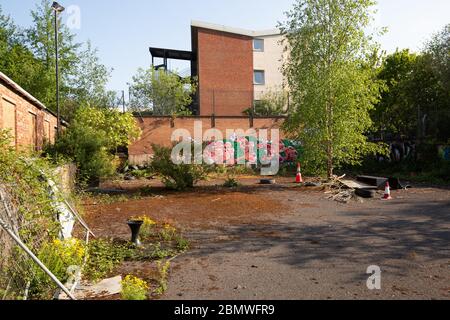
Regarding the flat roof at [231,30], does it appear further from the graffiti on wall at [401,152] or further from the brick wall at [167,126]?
the graffiti on wall at [401,152]

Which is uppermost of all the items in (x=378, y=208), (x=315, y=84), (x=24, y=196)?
(x=315, y=84)

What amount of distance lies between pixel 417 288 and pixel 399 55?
24807mm

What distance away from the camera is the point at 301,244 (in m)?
6.54

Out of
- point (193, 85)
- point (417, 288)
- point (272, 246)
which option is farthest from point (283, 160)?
point (417, 288)

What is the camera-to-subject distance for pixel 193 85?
36250 mm

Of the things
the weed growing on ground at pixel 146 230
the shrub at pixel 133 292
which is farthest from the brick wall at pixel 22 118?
the shrub at pixel 133 292

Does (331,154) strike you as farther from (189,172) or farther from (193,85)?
(193,85)

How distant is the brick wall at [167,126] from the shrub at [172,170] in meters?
8.92

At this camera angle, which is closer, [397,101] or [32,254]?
[32,254]

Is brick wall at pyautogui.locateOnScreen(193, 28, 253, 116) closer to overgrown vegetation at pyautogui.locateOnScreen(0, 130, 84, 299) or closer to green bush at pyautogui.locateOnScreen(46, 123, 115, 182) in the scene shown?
green bush at pyautogui.locateOnScreen(46, 123, 115, 182)

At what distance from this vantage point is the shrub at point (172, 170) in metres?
13.8

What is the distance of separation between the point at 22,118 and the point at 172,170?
5.62 m

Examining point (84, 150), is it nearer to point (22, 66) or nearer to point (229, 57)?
point (22, 66)

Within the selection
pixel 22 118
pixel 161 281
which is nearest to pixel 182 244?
pixel 161 281
